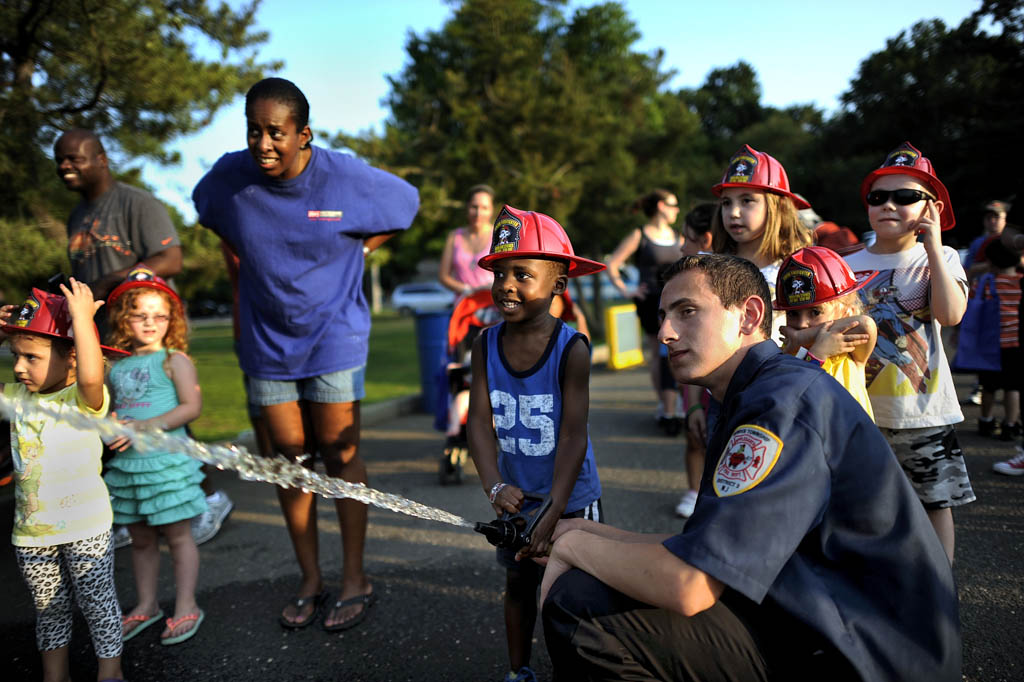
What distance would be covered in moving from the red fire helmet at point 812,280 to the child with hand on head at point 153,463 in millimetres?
2658

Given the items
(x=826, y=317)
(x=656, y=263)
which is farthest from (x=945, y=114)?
(x=826, y=317)

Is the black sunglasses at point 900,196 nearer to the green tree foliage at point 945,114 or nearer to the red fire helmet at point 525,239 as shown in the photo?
the red fire helmet at point 525,239

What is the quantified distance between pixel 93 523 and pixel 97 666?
2.30 feet

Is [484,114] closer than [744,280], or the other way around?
[744,280]

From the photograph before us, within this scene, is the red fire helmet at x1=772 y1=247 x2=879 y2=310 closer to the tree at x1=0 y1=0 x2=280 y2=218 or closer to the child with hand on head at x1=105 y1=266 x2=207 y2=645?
the child with hand on head at x1=105 y1=266 x2=207 y2=645

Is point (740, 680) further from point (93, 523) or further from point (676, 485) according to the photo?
point (676, 485)

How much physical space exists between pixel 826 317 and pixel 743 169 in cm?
90

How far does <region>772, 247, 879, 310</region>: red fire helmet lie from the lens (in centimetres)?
262

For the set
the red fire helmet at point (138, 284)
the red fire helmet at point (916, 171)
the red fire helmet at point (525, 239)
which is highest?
the red fire helmet at point (916, 171)

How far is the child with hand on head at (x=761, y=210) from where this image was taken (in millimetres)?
3223

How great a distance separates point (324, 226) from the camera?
3215mm

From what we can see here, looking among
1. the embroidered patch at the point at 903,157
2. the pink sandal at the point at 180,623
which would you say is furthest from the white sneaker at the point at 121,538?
the embroidered patch at the point at 903,157

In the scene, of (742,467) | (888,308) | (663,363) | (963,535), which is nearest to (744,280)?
(742,467)

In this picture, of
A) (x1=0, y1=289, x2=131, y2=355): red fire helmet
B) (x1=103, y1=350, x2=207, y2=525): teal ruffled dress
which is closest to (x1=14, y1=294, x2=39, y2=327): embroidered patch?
(x1=0, y1=289, x2=131, y2=355): red fire helmet
